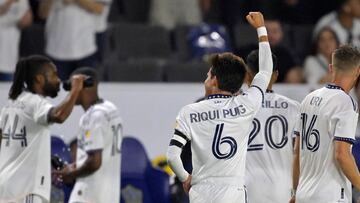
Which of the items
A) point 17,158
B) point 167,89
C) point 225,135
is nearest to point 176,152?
point 225,135

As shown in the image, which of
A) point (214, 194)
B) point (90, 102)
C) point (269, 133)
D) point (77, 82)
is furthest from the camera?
point (90, 102)

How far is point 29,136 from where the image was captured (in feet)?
36.8

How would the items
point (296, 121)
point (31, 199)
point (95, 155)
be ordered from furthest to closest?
point (95, 155) → point (31, 199) → point (296, 121)

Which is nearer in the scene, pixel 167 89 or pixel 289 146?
pixel 289 146

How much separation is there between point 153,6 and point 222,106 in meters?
7.23

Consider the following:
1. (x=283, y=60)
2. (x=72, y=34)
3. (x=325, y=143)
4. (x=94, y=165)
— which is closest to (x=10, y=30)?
(x=72, y=34)

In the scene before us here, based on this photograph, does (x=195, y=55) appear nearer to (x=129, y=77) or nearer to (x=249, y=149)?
(x=129, y=77)

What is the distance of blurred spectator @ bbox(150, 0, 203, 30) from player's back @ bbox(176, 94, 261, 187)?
22.8 feet

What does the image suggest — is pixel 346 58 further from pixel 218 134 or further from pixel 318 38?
pixel 318 38

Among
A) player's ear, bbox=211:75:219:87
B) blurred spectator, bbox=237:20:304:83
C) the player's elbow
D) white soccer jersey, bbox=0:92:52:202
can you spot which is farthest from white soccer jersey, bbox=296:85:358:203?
blurred spectator, bbox=237:20:304:83

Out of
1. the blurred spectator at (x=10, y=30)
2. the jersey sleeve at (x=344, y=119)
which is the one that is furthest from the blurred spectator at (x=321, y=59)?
the jersey sleeve at (x=344, y=119)

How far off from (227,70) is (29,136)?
2.39m

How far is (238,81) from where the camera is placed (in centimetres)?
956

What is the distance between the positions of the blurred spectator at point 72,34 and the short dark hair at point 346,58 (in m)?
6.14
